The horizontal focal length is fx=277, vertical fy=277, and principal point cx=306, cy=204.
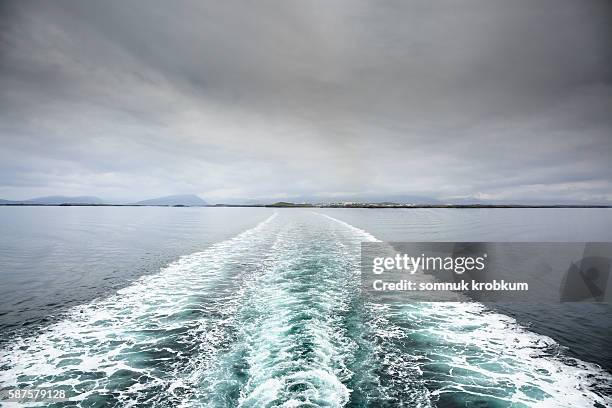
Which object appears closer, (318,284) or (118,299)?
(118,299)

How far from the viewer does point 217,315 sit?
39.9 ft

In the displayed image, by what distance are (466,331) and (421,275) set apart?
9252 mm

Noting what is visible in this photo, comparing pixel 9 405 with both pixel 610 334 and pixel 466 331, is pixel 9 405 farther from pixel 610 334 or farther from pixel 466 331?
pixel 610 334

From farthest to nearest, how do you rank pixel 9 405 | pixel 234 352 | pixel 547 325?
pixel 547 325 → pixel 234 352 → pixel 9 405

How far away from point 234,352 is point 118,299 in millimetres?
8829

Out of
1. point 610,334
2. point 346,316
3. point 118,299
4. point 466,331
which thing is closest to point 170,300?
point 118,299

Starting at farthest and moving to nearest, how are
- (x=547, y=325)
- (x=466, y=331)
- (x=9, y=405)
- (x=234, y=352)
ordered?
(x=547, y=325) < (x=466, y=331) < (x=234, y=352) < (x=9, y=405)

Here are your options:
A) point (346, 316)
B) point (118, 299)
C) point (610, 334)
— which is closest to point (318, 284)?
point (346, 316)

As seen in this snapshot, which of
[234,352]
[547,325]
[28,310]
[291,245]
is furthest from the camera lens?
[291,245]

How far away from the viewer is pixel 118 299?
1416 cm

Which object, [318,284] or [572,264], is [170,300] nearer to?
[318,284]

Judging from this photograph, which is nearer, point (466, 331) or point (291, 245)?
point (466, 331)

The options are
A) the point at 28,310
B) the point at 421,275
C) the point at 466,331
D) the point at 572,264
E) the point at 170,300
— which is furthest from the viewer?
the point at 572,264

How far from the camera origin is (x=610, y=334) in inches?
446
